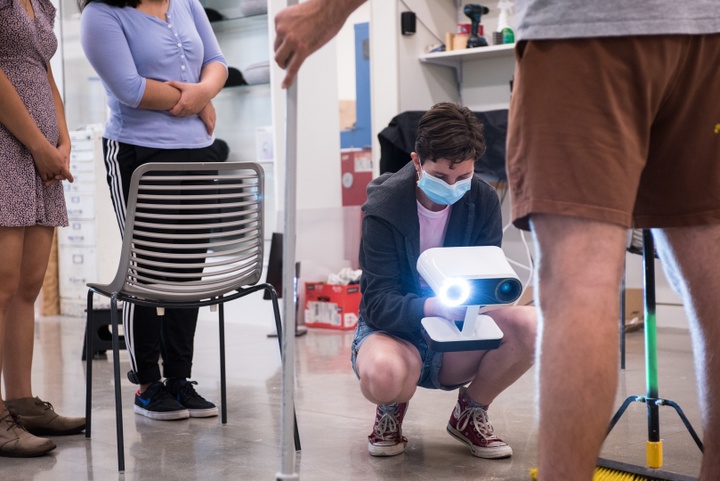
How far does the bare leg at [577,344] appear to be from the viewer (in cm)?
111

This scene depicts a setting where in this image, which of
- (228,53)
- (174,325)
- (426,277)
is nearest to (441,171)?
(426,277)

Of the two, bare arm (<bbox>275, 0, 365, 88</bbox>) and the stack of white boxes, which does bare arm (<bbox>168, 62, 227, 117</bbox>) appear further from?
the stack of white boxes

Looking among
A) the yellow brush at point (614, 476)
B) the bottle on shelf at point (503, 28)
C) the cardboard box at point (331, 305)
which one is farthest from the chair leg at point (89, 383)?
the bottle on shelf at point (503, 28)

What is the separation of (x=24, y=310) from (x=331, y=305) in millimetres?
2262

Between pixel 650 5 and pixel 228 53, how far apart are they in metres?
4.19

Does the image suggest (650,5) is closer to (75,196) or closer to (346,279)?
(346,279)

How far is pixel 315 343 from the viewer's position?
13.3ft

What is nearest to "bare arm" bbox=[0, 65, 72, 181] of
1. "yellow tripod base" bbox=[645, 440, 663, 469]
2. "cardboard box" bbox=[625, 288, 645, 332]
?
"yellow tripod base" bbox=[645, 440, 663, 469]

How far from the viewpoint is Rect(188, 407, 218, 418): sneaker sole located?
2.66 metres

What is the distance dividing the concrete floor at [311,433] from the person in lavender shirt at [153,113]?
0.14 metres

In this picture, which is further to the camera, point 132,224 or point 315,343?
point 315,343

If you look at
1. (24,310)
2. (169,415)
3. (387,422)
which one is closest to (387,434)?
(387,422)

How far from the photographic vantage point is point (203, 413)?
8.72ft

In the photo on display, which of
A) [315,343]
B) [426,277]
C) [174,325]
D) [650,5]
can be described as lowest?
[315,343]
